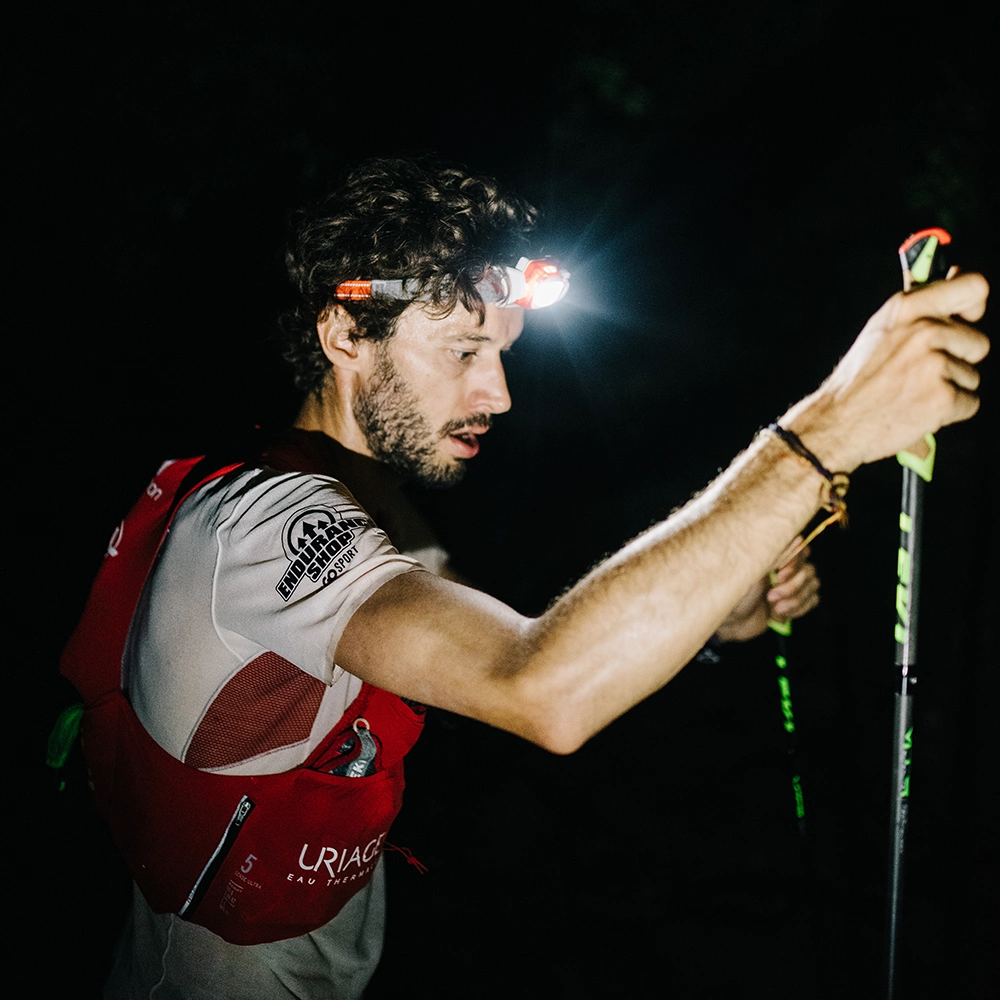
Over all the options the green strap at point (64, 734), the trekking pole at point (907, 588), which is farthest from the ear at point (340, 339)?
the trekking pole at point (907, 588)

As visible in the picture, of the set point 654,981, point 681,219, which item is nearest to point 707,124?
point 681,219

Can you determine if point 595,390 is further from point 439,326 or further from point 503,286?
point 439,326

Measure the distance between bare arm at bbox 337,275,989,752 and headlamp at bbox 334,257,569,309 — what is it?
3.95ft

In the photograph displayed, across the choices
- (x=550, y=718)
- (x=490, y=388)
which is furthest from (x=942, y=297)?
(x=490, y=388)

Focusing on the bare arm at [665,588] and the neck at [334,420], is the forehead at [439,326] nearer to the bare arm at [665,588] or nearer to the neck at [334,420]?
the neck at [334,420]

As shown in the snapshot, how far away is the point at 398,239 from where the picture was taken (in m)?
2.32

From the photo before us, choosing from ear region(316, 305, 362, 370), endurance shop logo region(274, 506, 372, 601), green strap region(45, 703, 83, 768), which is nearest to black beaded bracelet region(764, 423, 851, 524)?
endurance shop logo region(274, 506, 372, 601)

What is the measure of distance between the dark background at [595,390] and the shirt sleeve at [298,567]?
3.22ft

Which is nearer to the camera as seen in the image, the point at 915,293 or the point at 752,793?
the point at 915,293

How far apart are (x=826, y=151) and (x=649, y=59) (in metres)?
1.98

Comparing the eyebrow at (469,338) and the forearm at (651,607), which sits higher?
the eyebrow at (469,338)

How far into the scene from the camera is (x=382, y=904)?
2387 millimetres

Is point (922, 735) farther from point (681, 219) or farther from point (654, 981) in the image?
point (681, 219)

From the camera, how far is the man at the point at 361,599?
1.21 m
